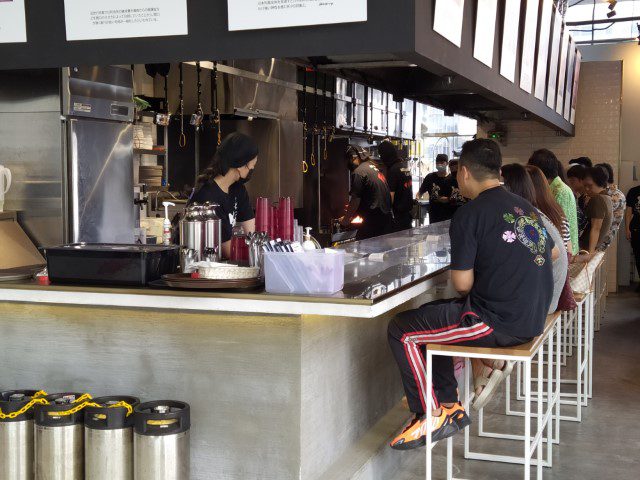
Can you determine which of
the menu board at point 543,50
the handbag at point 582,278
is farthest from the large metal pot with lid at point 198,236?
the menu board at point 543,50

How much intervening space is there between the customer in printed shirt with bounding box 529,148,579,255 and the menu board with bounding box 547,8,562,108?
6.63ft

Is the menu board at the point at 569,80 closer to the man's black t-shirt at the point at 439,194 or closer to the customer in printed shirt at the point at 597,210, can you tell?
the man's black t-shirt at the point at 439,194

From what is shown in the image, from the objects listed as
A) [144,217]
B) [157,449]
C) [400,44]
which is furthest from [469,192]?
[144,217]

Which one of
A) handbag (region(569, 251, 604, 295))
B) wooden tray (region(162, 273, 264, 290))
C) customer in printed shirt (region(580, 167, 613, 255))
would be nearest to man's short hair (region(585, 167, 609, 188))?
customer in printed shirt (region(580, 167, 613, 255))

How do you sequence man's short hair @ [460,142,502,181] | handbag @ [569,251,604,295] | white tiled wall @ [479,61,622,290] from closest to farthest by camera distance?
1. man's short hair @ [460,142,502,181]
2. handbag @ [569,251,604,295]
3. white tiled wall @ [479,61,622,290]

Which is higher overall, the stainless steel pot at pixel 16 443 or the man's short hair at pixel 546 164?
the man's short hair at pixel 546 164

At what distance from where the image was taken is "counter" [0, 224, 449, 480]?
342cm

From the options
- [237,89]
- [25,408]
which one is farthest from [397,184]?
[25,408]

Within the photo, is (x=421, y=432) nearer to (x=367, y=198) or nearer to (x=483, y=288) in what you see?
(x=483, y=288)

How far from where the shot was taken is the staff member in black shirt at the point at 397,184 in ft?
32.3

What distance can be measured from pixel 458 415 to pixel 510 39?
306 centimetres

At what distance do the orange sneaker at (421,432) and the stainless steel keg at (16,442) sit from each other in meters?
1.58

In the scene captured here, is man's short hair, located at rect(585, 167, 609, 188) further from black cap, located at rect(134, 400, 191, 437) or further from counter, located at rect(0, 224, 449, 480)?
black cap, located at rect(134, 400, 191, 437)

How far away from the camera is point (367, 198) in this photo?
9242 mm
